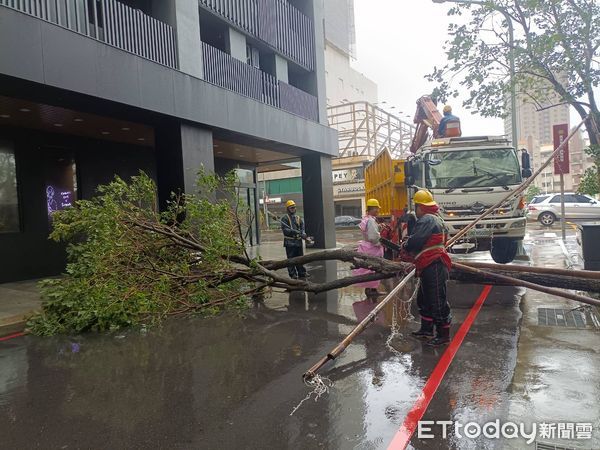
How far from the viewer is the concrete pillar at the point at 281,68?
A: 51.7 feet

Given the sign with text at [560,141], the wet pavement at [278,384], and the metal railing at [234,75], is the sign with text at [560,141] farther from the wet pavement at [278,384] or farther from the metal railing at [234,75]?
the metal railing at [234,75]

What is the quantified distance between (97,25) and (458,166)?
800 cm

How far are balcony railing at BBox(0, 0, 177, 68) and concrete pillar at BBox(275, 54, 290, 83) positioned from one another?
5.29 meters

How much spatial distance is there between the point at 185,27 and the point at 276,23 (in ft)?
17.4

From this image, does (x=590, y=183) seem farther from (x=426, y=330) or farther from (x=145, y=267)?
(x=145, y=267)

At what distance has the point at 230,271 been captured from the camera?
684cm

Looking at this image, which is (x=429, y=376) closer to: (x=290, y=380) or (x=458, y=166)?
(x=290, y=380)

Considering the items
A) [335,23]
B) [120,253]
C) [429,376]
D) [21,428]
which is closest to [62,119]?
[120,253]

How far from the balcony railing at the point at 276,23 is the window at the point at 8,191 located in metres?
6.26

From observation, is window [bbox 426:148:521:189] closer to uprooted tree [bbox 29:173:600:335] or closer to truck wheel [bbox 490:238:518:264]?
truck wheel [bbox 490:238:518:264]

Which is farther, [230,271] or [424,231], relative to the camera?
[230,271]

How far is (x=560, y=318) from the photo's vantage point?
20.4 ft

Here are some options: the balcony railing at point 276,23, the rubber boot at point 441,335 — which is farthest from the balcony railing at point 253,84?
the rubber boot at point 441,335

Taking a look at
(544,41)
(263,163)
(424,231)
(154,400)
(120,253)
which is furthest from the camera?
(263,163)
